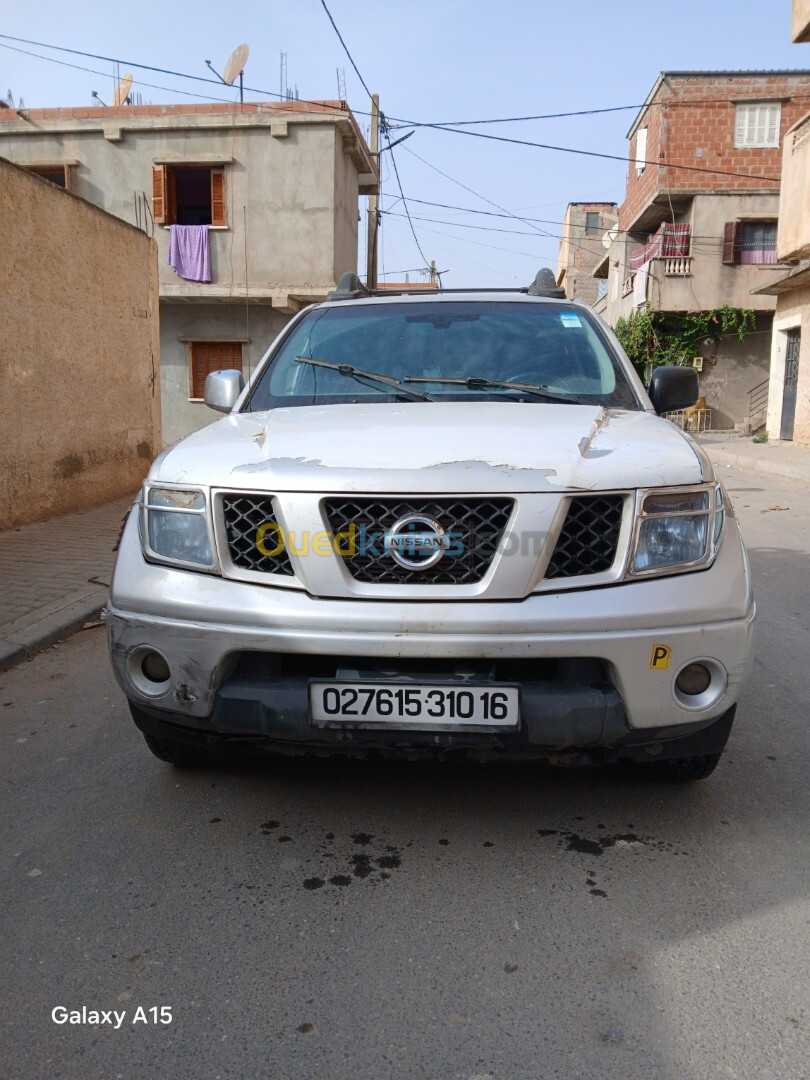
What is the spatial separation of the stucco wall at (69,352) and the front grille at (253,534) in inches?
249

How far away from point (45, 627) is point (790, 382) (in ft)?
72.3

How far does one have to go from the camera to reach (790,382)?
22797 mm

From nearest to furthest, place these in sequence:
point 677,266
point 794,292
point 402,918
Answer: point 402,918
point 794,292
point 677,266

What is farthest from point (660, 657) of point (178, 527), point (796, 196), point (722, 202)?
point (722, 202)

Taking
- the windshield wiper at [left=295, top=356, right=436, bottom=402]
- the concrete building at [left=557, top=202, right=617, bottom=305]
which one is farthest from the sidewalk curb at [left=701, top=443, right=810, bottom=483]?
the concrete building at [left=557, top=202, right=617, bottom=305]

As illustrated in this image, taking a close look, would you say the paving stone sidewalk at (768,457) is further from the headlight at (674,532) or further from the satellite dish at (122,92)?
the satellite dish at (122,92)

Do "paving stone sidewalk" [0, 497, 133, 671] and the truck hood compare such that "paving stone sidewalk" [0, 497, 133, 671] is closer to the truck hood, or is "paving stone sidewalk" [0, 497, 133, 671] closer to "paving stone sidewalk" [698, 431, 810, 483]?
the truck hood

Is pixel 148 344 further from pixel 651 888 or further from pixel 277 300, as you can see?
pixel 651 888

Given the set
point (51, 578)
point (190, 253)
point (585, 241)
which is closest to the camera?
point (51, 578)

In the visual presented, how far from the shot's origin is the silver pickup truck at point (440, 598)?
2.32 m

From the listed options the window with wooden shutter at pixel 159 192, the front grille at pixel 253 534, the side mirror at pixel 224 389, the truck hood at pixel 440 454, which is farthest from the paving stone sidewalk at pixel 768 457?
the window with wooden shutter at pixel 159 192

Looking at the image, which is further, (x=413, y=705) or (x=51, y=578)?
(x=51, y=578)

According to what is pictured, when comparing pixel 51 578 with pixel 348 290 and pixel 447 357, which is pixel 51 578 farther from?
pixel 447 357

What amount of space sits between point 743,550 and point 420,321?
1844 millimetres
